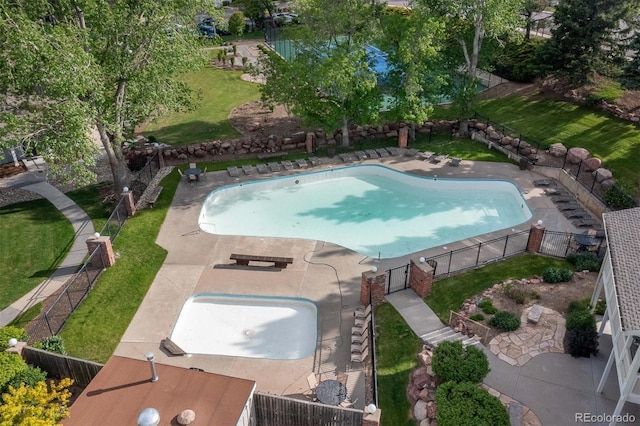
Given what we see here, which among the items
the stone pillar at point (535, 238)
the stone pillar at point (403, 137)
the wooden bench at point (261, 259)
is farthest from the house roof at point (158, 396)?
the stone pillar at point (403, 137)

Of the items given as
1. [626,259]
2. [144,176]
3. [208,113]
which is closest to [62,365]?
[144,176]

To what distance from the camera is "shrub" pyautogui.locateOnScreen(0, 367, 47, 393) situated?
14047mm

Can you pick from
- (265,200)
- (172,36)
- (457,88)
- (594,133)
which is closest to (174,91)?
(172,36)

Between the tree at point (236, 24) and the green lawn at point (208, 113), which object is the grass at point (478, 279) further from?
the tree at point (236, 24)

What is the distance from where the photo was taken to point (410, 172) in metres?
29.0

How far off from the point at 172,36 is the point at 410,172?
15.1m

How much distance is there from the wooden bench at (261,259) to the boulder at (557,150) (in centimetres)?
1849

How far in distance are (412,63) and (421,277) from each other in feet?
48.9

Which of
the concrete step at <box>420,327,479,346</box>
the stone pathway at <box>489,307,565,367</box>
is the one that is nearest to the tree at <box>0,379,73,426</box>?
the concrete step at <box>420,327,479,346</box>

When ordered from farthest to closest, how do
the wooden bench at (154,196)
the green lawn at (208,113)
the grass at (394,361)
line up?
the green lawn at (208,113), the wooden bench at (154,196), the grass at (394,361)

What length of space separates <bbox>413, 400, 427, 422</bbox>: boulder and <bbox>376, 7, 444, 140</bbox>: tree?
62.1 feet

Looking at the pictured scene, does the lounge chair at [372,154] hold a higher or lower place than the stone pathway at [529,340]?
higher

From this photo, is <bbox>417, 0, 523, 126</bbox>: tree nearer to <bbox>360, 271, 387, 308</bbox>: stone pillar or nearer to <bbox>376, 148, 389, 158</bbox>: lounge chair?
<bbox>376, 148, 389, 158</bbox>: lounge chair

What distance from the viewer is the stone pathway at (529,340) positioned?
15.8 m
